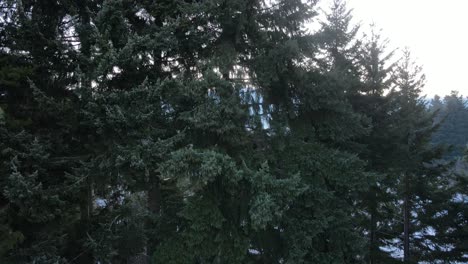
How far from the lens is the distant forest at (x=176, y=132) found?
6.20 meters

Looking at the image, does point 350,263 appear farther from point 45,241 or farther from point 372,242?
point 45,241

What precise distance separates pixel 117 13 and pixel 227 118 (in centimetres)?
298

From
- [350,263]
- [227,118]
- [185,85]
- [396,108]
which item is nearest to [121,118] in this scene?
[185,85]

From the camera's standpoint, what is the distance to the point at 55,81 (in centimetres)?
746

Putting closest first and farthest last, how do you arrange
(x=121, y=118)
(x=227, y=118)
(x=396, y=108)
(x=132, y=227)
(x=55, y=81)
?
1. (x=121, y=118)
2. (x=227, y=118)
3. (x=55, y=81)
4. (x=132, y=227)
5. (x=396, y=108)

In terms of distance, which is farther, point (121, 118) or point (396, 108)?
point (396, 108)

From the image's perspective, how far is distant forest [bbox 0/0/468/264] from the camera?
620 cm

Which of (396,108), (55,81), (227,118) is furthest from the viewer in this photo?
(396,108)

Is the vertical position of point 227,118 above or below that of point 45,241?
above

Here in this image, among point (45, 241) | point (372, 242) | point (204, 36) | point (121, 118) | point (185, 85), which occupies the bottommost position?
point (372, 242)

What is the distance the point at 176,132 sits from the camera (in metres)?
7.25

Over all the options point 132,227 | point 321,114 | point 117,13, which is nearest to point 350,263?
point 321,114

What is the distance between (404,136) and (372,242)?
383cm

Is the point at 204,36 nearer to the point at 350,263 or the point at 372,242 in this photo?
the point at 350,263
